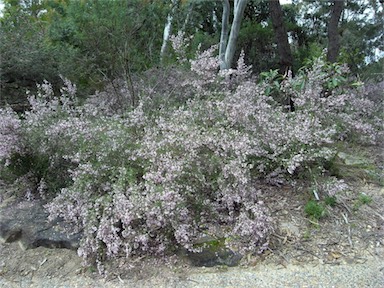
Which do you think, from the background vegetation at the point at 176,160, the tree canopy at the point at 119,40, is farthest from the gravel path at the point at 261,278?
the tree canopy at the point at 119,40

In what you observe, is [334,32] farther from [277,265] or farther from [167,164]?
[277,265]

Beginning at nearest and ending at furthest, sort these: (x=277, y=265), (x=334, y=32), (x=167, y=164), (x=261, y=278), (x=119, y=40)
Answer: (x=261, y=278), (x=277, y=265), (x=167, y=164), (x=119, y=40), (x=334, y=32)

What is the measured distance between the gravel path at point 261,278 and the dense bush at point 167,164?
0.18 m

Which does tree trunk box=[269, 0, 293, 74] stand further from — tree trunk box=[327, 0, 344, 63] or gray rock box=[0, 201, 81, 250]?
gray rock box=[0, 201, 81, 250]

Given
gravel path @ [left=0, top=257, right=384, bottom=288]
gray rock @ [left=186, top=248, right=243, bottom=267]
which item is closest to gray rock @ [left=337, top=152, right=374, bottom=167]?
gravel path @ [left=0, top=257, right=384, bottom=288]

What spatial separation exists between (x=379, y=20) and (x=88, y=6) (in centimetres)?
1098

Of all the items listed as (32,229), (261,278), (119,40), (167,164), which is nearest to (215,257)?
(261,278)

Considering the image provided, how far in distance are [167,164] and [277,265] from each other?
1.03 m

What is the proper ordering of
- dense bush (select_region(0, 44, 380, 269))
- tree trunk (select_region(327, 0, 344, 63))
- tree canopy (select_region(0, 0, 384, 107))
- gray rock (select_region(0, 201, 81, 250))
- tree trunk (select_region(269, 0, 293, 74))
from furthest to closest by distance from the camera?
tree trunk (select_region(269, 0, 293, 74))
tree trunk (select_region(327, 0, 344, 63))
tree canopy (select_region(0, 0, 384, 107))
gray rock (select_region(0, 201, 81, 250))
dense bush (select_region(0, 44, 380, 269))

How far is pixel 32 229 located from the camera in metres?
2.87

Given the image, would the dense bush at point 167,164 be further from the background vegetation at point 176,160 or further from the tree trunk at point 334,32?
the tree trunk at point 334,32

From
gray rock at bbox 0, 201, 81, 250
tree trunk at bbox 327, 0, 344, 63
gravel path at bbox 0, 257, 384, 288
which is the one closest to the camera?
gravel path at bbox 0, 257, 384, 288

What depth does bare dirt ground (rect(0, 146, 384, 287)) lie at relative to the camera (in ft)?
7.63

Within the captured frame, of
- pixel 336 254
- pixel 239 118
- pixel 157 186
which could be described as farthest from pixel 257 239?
pixel 239 118
